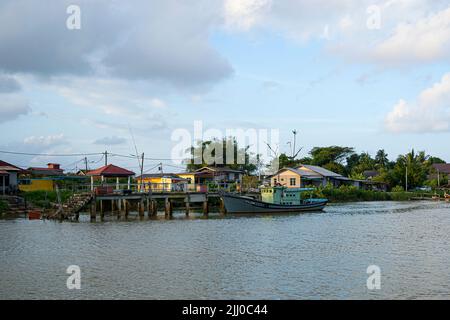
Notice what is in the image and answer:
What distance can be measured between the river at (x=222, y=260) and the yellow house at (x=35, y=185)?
22.5 m

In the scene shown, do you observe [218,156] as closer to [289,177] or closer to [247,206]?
[289,177]

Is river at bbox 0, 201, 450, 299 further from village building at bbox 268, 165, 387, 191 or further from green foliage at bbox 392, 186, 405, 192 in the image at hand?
green foliage at bbox 392, 186, 405, 192

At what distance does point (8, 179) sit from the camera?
54000 millimetres

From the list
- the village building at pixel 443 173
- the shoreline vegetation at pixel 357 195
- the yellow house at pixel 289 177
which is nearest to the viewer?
the shoreline vegetation at pixel 357 195

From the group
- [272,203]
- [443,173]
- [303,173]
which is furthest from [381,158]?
[272,203]

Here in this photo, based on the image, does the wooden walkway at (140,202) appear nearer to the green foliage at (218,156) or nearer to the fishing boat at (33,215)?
the fishing boat at (33,215)

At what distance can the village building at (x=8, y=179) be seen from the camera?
173 ft

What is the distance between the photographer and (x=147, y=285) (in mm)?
18750

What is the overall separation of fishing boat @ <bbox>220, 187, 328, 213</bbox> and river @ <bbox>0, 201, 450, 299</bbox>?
1127cm

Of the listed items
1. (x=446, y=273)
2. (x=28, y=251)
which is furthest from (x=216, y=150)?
(x=446, y=273)

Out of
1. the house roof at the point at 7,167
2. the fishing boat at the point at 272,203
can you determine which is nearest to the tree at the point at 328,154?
the fishing boat at the point at 272,203

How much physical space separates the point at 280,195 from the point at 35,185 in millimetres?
29518

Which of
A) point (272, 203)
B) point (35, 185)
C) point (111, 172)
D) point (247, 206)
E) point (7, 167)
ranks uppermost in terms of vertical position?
point (7, 167)
